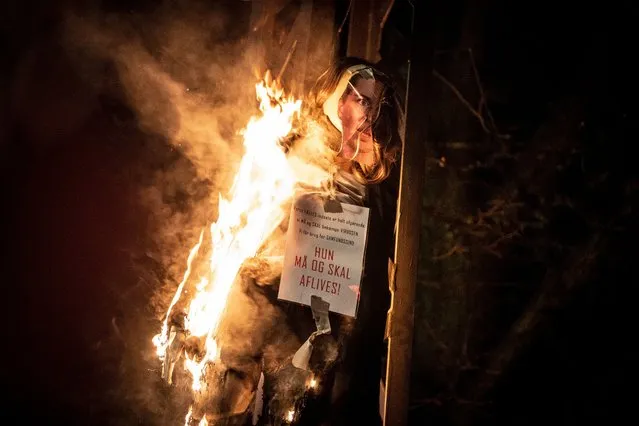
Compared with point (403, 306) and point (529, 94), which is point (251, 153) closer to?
point (403, 306)

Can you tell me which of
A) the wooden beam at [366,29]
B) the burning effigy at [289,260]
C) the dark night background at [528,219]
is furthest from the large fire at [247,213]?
the dark night background at [528,219]

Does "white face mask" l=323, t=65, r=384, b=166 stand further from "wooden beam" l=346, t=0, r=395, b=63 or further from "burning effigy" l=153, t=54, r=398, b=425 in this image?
"wooden beam" l=346, t=0, r=395, b=63

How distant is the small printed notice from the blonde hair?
1.09 ft

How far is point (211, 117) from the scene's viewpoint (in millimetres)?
2697

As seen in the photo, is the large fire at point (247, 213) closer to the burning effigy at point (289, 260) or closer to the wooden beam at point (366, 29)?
the burning effigy at point (289, 260)

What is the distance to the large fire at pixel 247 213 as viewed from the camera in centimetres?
250

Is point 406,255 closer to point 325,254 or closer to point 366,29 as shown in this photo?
point 325,254

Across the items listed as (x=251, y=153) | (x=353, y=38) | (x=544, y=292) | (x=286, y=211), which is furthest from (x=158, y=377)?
(x=544, y=292)

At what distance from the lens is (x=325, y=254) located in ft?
8.10

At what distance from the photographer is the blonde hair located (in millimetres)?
2594

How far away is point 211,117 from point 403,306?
190cm

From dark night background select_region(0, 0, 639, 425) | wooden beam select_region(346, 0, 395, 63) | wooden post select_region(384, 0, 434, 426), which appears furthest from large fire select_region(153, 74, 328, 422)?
dark night background select_region(0, 0, 639, 425)

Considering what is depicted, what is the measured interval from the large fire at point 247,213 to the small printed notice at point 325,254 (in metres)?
0.18

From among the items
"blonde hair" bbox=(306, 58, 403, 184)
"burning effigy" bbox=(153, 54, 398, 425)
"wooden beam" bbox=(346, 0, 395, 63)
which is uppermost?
"wooden beam" bbox=(346, 0, 395, 63)
